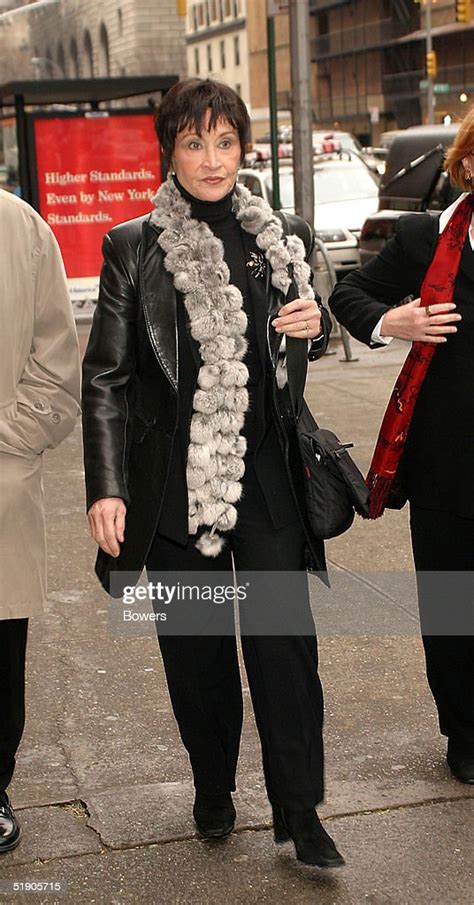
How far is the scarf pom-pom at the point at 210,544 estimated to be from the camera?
3.30 m

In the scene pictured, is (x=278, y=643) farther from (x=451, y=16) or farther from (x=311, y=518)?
(x=451, y=16)

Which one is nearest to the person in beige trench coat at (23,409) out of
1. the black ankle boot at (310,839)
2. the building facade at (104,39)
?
the black ankle boot at (310,839)

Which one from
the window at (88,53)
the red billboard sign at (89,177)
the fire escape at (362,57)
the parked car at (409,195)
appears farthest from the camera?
the fire escape at (362,57)

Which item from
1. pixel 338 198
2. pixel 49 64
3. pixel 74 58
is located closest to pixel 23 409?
pixel 338 198

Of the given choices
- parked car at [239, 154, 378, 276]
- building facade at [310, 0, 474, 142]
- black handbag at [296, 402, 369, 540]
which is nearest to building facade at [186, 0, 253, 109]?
building facade at [310, 0, 474, 142]

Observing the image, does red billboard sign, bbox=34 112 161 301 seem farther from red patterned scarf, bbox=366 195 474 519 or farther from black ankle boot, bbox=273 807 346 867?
black ankle boot, bbox=273 807 346 867

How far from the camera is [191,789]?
384 centimetres

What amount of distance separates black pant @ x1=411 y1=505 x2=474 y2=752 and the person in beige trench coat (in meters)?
1.04

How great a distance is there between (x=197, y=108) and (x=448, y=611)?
1.54 m

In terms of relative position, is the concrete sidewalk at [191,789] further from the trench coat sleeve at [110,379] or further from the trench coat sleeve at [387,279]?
the trench coat sleeve at [387,279]

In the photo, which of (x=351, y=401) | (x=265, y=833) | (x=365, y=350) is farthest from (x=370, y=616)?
(x=365, y=350)

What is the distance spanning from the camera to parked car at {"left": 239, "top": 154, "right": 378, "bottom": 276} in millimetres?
17031

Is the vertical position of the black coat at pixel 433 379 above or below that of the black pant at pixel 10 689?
above

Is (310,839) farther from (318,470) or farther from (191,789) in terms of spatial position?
(318,470)
